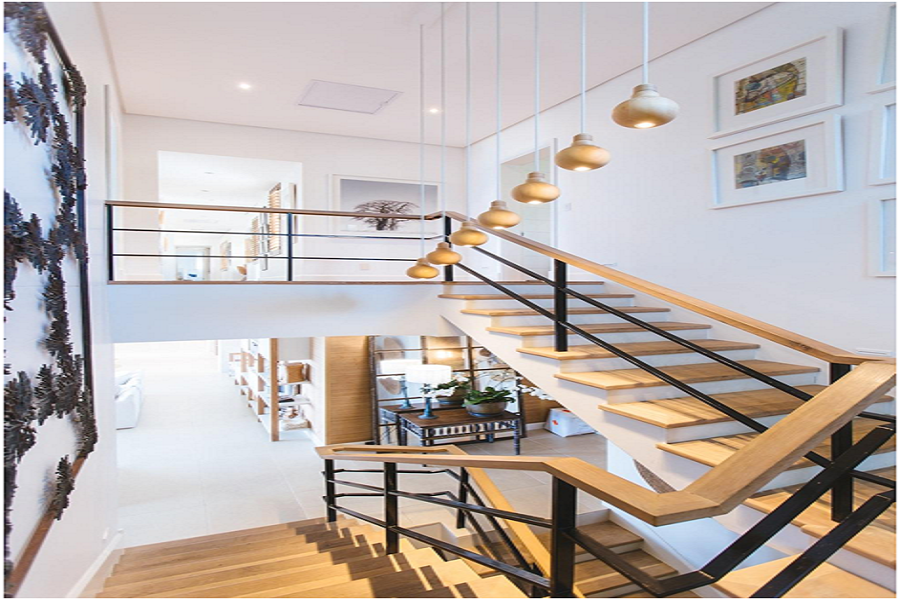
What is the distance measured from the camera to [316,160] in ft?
23.4

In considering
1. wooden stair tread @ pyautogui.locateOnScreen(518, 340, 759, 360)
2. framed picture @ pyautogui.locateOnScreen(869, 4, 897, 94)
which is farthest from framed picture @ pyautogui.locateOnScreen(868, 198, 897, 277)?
wooden stair tread @ pyautogui.locateOnScreen(518, 340, 759, 360)

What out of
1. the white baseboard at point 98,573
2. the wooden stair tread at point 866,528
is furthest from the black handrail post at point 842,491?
the white baseboard at point 98,573

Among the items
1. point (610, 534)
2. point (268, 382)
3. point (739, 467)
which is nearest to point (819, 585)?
point (739, 467)

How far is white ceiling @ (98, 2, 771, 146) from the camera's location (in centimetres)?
405

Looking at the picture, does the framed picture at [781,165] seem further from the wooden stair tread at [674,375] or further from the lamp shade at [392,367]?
→ the lamp shade at [392,367]

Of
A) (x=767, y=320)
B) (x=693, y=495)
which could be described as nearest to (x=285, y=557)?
(x=693, y=495)

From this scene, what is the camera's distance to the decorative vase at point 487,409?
6980 mm

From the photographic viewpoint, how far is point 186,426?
8945mm

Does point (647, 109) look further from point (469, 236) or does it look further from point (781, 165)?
point (781, 165)

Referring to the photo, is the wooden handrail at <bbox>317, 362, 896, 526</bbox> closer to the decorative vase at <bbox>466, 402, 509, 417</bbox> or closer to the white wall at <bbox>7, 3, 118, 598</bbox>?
the white wall at <bbox>7, 3, 118, 598</bbox>

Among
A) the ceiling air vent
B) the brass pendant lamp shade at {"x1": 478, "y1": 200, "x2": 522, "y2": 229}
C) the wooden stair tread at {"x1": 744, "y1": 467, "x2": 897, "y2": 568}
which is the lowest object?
the wooden stair tread at {"x1": 744, "y1": 467, "x2": 897, "y2": 568}

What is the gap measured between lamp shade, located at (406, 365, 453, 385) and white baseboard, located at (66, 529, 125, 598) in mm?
3347

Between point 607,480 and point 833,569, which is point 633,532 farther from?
point 607,480

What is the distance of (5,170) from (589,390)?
2644 mm
